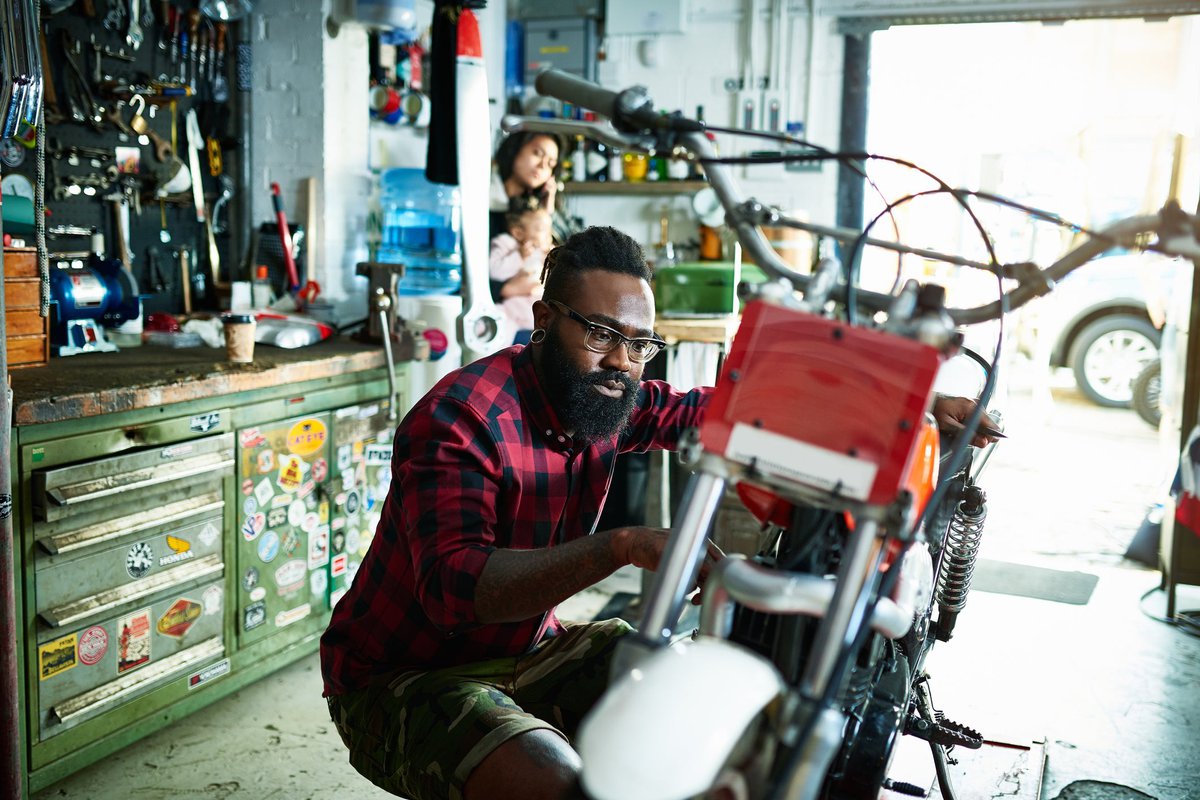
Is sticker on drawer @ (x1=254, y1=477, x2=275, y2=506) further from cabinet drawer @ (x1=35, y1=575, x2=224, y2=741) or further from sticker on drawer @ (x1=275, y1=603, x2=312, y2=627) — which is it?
sticker on drawer @ (x1=275, y1=603, x2=312, y2=627)

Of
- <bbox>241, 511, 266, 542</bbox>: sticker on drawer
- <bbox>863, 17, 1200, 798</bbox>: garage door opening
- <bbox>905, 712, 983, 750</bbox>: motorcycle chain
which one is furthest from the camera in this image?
<bbox>863, 17, 1200, 798</bbox>: garage door opening

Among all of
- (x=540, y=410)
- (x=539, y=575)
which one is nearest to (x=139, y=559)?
(x=540, y=410)

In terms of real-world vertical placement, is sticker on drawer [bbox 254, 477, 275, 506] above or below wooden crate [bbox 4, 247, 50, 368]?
below

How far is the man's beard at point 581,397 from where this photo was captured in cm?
157

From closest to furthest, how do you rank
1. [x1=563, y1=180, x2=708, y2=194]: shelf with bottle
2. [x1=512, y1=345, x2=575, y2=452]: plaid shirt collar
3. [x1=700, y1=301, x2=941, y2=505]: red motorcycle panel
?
[x1=700, y1=301, x2=941, y2=505]: red motorcycle panel < [x1=512, y1=345, x2=575, y2=452]: plaid shirt collar < [x1=563, y1=180, x2=708, y2=194]: shelf with bottle

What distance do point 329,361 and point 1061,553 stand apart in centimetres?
312

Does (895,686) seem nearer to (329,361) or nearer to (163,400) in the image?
(163,400)

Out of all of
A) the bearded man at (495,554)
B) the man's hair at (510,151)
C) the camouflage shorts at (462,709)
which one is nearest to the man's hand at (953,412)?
the bearded man at (495,554)

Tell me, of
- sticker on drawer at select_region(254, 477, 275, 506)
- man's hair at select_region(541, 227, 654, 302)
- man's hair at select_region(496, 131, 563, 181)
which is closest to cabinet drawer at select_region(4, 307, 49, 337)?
sticker on drawer at select_region(254, 477, 275, 506)

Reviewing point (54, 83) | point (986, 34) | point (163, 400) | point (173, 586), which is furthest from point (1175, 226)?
point (986, 34)

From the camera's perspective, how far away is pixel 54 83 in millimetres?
2994

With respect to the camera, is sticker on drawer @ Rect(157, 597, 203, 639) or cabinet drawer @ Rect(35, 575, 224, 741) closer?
cabinet drawer @ Rect(35, 575, 224, 741)

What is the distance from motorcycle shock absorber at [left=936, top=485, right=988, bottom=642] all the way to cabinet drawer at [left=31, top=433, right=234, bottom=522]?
1.69m

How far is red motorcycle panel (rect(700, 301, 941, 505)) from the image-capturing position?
90cm
